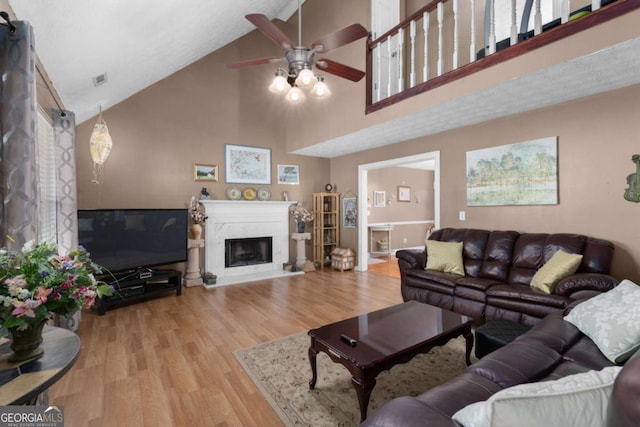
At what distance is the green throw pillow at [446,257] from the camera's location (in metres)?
3.75

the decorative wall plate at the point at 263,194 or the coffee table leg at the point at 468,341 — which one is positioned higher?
the decorative wall plate at the point at 263,194

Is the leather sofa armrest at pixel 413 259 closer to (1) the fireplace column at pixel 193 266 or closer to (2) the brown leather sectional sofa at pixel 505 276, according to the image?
(2) the brown leather sectional sofa at pixel 505 276

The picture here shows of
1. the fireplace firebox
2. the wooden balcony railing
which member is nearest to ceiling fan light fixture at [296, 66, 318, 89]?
the wooden balcony railing

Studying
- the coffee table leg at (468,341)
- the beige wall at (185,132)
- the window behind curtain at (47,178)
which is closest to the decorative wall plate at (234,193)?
the beige wall at (185,132)

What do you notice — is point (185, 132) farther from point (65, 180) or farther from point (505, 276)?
point (505, 276)

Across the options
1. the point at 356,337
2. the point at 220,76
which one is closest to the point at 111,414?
the point at 356,337

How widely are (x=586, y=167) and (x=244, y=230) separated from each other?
16.7 ft

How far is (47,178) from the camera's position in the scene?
314 centimetres

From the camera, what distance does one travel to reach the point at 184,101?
5117 millimetres

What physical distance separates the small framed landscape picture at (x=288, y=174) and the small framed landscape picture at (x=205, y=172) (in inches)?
52.6

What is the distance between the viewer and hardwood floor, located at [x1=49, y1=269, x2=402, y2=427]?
6.30 feet

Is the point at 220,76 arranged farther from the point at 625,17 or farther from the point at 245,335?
the point at 625,17

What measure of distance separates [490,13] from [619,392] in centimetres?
349

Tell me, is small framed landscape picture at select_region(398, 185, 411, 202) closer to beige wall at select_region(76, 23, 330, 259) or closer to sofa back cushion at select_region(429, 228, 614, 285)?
beige wall at select_region(76, 23, 330, 259)
